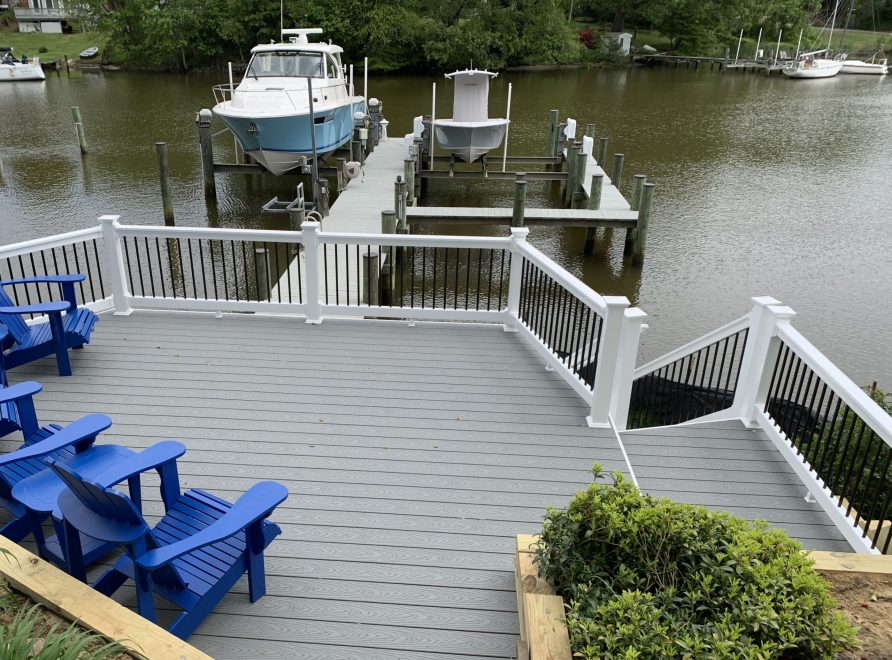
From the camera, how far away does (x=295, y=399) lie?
5.01 m

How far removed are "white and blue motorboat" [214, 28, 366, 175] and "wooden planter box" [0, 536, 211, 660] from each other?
1339 cm

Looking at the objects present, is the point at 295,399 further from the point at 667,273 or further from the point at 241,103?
the point at 241,103

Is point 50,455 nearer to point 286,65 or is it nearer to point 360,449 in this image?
point 360,449

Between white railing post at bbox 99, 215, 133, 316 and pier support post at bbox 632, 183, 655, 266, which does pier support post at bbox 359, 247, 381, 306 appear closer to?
white railing post at bbox 99, 215, 133, 316

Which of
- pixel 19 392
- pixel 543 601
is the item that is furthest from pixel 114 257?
pixel 543 601

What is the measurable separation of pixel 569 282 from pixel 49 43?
55.1m

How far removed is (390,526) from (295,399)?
64.0 inches

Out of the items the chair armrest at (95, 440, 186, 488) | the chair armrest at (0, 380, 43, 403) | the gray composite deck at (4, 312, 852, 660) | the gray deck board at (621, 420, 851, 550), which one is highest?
the chair armrest at (95, 440, 186, 488)

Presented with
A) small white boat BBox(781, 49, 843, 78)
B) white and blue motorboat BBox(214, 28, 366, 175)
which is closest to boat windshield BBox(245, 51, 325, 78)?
white and blue motorboat BBox(214, 28, 366, 175)

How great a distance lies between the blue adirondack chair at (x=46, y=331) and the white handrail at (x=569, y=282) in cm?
366

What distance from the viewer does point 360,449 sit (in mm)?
4430

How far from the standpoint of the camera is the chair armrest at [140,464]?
2.79 metres

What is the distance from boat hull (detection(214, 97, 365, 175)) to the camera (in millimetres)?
14953

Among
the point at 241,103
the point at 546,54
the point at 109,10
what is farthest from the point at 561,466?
the point at 109,10
